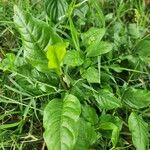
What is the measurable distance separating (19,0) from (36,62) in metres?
0.50

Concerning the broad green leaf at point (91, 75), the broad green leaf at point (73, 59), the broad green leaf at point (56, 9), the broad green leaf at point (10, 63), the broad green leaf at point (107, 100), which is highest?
the broad green leaf at point (56, 9)

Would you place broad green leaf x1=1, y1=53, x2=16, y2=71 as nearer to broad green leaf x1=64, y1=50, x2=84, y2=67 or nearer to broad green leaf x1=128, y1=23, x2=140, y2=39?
broad green leaf x1=64, y1=50, x2=84, y2=67

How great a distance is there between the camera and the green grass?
1.31 m

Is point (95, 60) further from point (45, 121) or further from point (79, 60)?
point (45, 121)

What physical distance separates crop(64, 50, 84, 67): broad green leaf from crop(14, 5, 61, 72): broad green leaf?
0.08 m

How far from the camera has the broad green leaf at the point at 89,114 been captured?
1.36 metres

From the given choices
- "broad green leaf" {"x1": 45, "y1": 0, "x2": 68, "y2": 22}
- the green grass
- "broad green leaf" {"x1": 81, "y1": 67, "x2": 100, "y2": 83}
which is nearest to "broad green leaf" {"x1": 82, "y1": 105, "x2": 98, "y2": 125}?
the green grass

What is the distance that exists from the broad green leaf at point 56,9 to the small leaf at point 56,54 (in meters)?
0.41

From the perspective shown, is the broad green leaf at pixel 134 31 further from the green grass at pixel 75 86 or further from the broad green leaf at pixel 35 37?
the broad green leaf at pixel 35 37

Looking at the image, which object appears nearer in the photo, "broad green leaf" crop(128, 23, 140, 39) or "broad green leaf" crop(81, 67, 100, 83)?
"broad green leaf" crop(81, 67, 100, 83)

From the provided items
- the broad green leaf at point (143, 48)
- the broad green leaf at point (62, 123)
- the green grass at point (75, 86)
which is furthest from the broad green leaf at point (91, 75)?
the broad green leaf at point (143, 48)

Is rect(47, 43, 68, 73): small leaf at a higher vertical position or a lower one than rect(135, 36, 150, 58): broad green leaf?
higher

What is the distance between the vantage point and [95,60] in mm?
1463

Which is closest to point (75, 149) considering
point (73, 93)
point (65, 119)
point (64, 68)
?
point (65, 119)
